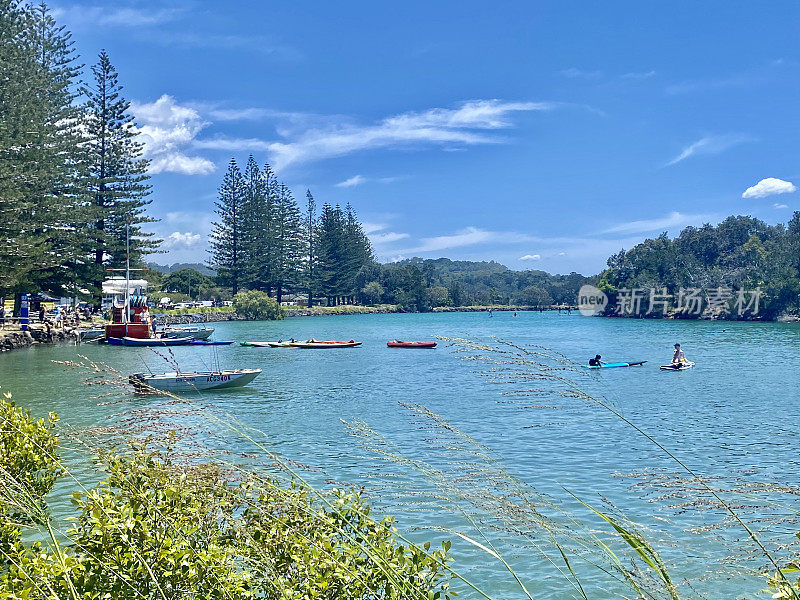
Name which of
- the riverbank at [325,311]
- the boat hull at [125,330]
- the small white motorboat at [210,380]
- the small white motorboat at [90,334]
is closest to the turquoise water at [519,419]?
the small white motorboat at [210,380]

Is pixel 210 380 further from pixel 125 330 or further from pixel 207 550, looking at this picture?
pixel 125 330

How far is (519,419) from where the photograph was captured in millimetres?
17828

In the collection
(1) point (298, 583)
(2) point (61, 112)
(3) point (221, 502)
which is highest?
(2) point (61, 112)

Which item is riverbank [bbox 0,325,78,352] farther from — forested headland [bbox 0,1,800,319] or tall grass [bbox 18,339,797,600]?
tall grass [bbox 18,339,797,600]

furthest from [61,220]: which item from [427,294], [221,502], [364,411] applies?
[427,294]

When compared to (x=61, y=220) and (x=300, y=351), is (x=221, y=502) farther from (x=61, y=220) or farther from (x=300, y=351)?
(x=61, y=220)

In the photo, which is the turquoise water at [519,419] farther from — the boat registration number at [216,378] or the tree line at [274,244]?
the tree line at [274,244]

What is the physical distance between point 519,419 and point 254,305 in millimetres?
64365

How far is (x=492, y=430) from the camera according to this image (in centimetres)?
1634

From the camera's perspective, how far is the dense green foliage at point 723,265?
83562mm

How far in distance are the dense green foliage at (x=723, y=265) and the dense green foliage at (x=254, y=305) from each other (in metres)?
56.7

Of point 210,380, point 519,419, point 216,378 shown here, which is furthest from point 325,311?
point 519,419

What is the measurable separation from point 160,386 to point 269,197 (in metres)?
67.4

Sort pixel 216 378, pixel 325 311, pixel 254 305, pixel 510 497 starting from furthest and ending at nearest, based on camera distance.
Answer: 1. pixel 325 311
2. pixel 254 305
3. pixel 216 378
4. pixel 510 497
